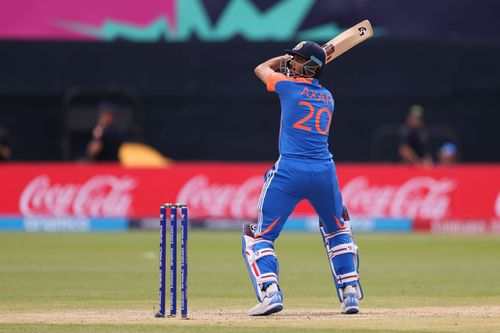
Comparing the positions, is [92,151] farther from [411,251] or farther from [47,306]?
[47,306]

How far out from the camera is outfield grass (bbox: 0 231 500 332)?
847cm

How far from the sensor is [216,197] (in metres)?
19.7

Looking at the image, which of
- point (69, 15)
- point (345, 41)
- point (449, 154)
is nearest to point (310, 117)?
point (345, 41)

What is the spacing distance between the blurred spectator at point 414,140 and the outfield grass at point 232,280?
194 cm

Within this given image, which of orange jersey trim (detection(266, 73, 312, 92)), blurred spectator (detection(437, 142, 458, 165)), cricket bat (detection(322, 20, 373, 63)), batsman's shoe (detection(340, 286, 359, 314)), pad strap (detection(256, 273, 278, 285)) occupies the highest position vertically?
blurred spectator (detection(437, 142, 458, 165))

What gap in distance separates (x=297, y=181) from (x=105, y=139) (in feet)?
37.9

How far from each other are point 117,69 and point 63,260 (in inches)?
285

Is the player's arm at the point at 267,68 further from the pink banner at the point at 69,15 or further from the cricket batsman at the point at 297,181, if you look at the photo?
the pink banner at the point at 69,15

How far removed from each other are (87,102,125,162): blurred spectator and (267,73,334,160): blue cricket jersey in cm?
1109

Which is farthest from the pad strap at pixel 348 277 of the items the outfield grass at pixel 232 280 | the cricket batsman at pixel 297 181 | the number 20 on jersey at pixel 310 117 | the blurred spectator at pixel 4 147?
the blurred spectator at pixel 4 147

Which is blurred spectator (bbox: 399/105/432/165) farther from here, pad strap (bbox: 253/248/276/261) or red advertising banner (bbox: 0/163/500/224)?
pad strap (bbox: 253/248/276/261)

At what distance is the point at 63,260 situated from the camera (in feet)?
47.6

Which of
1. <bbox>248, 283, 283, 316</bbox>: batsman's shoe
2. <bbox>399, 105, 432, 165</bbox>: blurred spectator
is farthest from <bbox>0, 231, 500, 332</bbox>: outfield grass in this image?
<bbox>399, 105, 432, 165</bbox>: blurred spectator

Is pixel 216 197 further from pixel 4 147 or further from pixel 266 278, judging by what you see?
pixel 266 278
